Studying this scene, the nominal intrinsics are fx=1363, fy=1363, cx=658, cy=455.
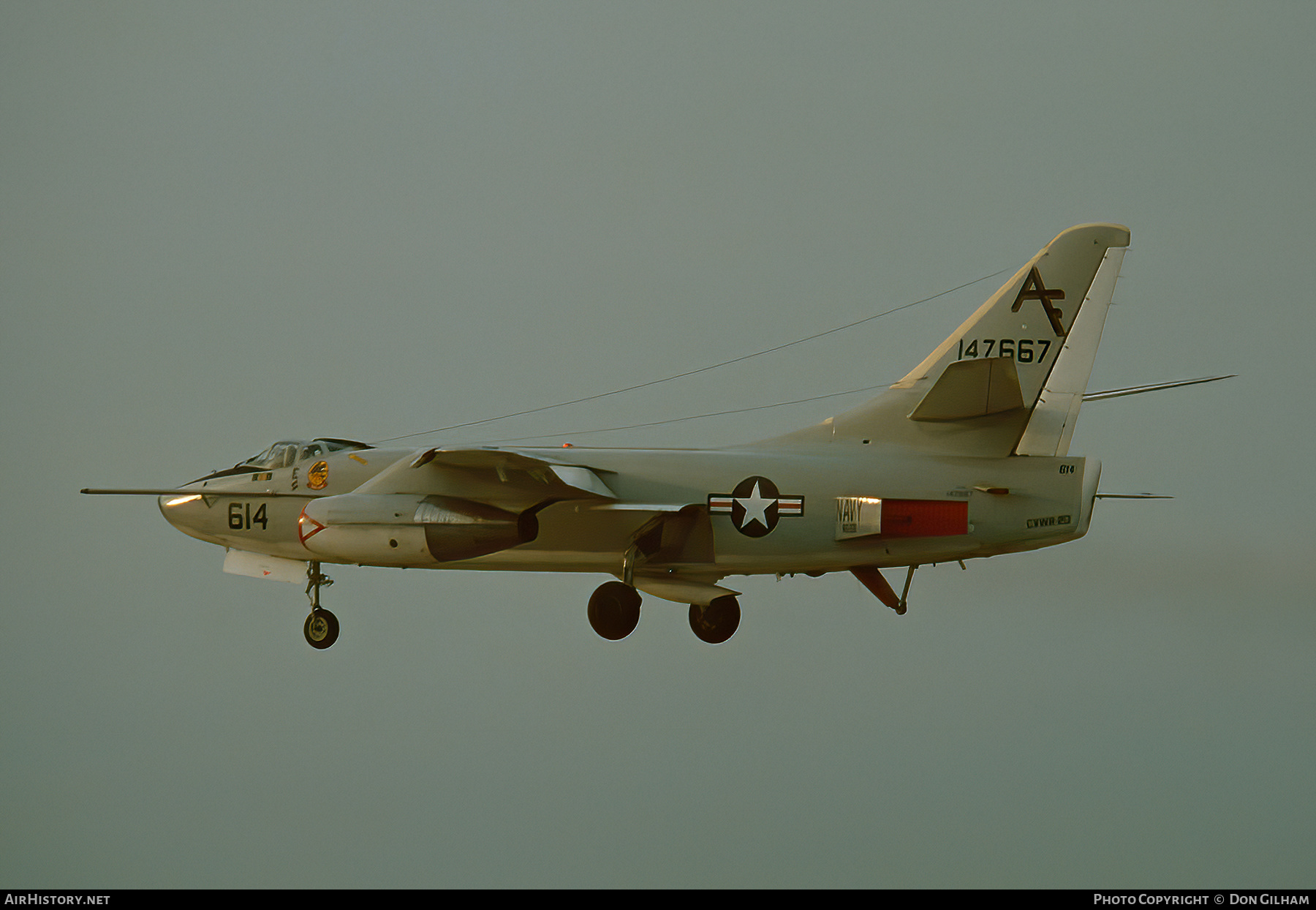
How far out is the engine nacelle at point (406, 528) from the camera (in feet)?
53.1

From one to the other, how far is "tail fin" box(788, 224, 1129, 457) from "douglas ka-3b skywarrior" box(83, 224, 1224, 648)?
20 millimetres

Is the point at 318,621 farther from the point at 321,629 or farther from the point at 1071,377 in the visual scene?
the point at 1071,377

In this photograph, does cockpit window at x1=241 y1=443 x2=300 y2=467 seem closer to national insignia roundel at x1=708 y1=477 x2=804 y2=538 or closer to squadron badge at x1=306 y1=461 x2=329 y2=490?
squadron badge at x1=306 y1=461 x2=329 y2=490

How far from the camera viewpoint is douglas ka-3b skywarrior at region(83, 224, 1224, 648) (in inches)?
641

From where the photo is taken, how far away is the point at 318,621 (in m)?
19.1

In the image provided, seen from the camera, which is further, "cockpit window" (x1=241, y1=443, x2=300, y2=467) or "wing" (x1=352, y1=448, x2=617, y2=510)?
"cockpit window" (x1=241, y1=443, x2=300, y2=467)

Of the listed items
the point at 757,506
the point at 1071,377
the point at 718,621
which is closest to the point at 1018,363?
the point at 1071,377

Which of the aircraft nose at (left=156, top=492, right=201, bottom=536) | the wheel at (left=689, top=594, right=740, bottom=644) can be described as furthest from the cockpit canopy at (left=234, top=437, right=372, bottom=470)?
the wheel at (left=689, top=594, right=740, bottom=644)

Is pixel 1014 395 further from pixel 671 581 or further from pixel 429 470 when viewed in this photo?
pixel 429 470

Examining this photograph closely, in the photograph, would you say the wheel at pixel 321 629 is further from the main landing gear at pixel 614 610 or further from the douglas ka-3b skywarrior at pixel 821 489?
the main landing gear at pixel 614 610

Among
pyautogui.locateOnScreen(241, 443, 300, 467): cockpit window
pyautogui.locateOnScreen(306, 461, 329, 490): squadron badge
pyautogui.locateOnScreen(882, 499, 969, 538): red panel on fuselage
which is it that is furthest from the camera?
pyautogui.locateOnScreen(241, 443, 300, 467): cockpit window

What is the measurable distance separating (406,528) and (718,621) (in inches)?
194

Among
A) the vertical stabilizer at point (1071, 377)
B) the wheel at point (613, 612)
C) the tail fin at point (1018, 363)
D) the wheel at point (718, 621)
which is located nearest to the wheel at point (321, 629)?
the wheel at point (613, 612)

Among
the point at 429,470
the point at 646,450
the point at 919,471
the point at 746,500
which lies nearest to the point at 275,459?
the point at 429,470
